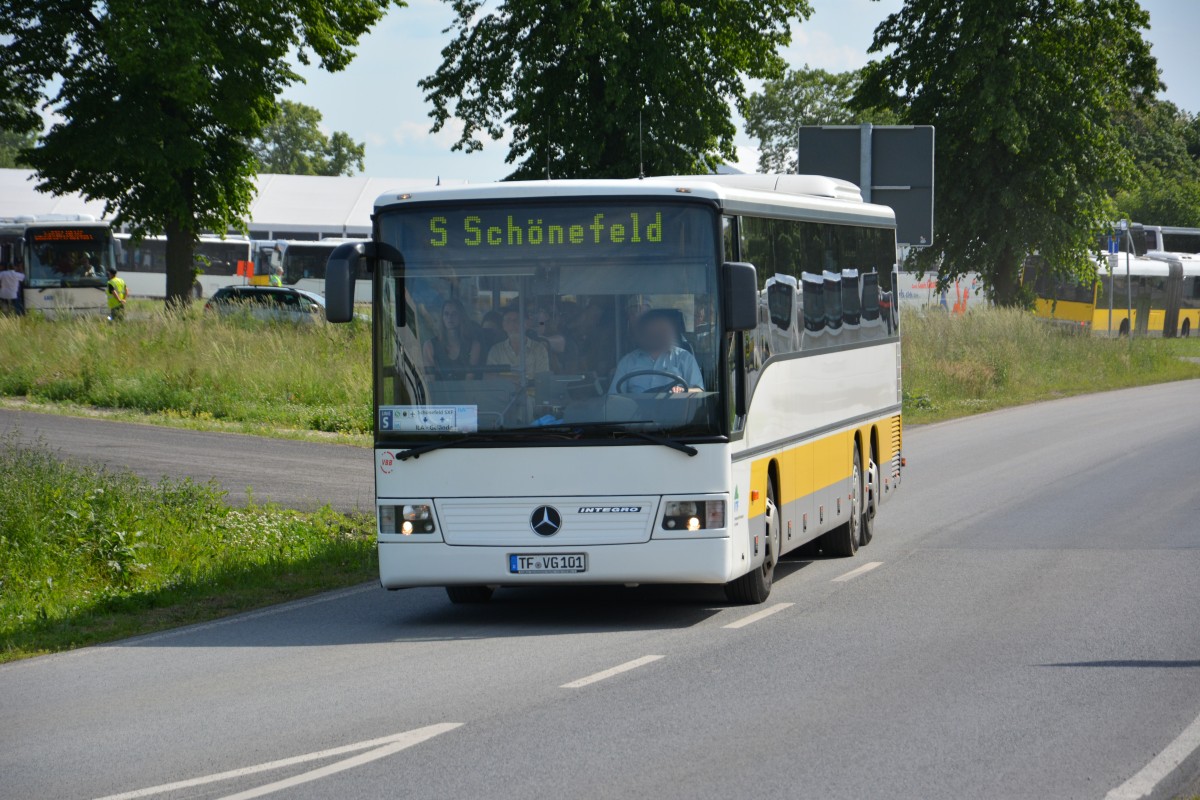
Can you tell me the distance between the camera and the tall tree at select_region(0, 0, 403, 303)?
38344mm

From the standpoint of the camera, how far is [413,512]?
1089 cm

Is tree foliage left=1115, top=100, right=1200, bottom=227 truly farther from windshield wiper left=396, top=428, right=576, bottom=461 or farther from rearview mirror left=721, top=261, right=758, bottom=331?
windshield wiper left=396, top=428, right=576, bottom=461

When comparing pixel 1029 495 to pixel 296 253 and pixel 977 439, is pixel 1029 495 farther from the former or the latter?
pixel 296 253

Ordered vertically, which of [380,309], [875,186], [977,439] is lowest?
[977,439]

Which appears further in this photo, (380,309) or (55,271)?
(55,271)

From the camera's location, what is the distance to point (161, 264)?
83625 mm

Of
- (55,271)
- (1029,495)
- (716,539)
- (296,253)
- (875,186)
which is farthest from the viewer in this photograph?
(296,253)

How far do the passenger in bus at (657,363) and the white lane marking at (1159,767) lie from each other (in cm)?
405

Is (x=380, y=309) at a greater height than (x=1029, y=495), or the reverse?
(x=380, y=309)

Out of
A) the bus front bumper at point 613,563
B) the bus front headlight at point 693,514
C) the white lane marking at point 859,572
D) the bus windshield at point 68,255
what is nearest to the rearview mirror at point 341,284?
the bus front bumper at point 613,563

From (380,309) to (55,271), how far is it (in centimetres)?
4281

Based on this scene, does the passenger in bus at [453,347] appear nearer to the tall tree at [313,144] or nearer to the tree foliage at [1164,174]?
the tree foliage at [1164,174]

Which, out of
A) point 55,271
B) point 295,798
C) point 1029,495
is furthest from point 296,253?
point 295,798

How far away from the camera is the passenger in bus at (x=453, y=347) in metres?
10.8
